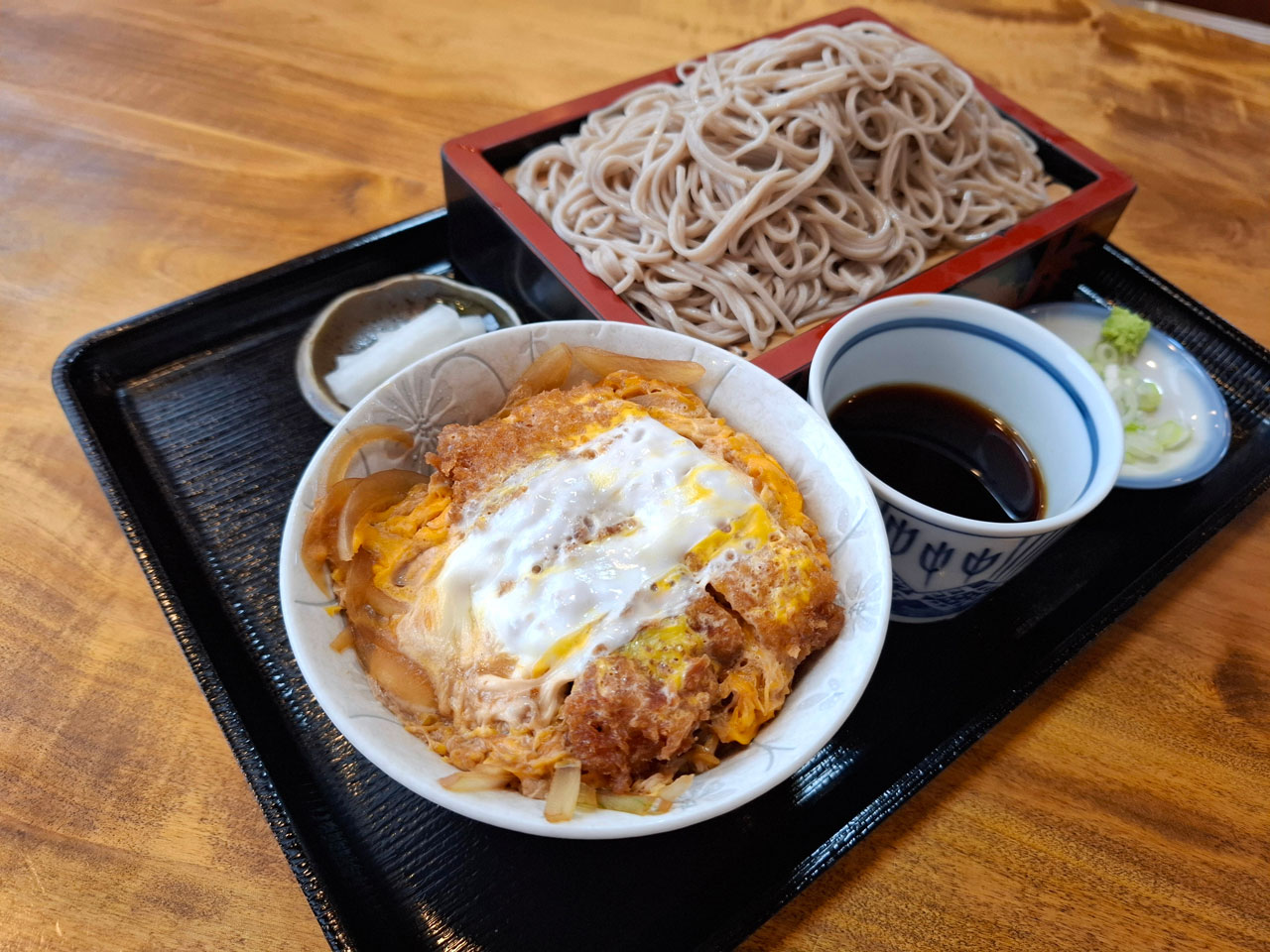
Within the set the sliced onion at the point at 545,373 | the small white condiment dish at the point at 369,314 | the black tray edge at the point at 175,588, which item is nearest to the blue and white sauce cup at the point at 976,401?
the sliced onion at the point at 545,373

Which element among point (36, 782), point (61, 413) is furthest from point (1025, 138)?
point (36, 782)

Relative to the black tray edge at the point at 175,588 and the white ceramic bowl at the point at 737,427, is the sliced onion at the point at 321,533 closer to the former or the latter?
the white ceramic bowl at the point at 737,427

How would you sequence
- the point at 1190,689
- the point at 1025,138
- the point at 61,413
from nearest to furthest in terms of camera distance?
the point at 1190,689 < the point at 61,413 < the point at 1025,138

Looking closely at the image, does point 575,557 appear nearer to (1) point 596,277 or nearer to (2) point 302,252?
(1) point 596,277

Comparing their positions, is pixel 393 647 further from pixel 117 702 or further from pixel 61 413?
pixel 61 413

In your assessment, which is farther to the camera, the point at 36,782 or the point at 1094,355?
the point at 1094,355


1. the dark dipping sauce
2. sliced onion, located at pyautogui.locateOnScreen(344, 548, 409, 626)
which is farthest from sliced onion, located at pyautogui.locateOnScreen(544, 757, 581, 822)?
the dark dipping sauce

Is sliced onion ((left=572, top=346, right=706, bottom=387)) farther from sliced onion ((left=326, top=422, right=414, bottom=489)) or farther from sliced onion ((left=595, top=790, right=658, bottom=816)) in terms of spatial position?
sliced onion ((left=595, top=790, right=658, bottom=816))
